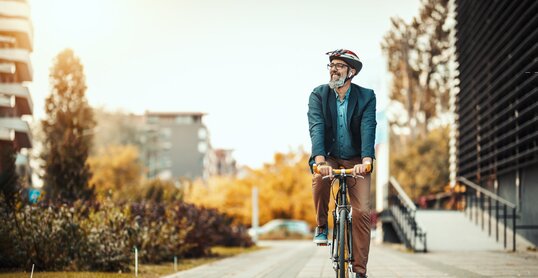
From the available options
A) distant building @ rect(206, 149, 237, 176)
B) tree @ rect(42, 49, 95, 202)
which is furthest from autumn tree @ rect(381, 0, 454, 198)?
distant building @ rect(206, 149, 237, 176)

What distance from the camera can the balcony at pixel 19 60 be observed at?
33.0m

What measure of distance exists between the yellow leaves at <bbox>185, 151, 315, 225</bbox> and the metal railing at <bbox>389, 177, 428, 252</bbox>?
2856cm

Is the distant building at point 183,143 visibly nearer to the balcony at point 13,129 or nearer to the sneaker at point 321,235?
the balcony at point 13,129

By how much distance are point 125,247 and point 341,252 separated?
720cm

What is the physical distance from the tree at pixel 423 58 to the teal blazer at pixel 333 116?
41.4 metres

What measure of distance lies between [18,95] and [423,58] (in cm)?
2353

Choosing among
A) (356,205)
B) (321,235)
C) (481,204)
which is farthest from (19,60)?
(356,205)

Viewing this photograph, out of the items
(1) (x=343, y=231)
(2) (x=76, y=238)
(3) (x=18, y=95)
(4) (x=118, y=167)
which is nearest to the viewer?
(1) (x=343, y=231)

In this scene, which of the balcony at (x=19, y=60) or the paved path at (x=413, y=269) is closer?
the paved path at (x=413, y=269)

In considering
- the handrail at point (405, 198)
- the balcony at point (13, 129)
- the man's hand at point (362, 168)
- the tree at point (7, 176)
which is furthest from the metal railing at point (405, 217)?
the balcony at point (13, 129)

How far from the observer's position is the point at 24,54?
34.5 metres

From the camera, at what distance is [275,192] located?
5531cm

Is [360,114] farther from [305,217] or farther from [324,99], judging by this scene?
[305,217]

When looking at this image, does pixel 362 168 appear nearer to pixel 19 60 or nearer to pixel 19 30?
pixel 19 60
